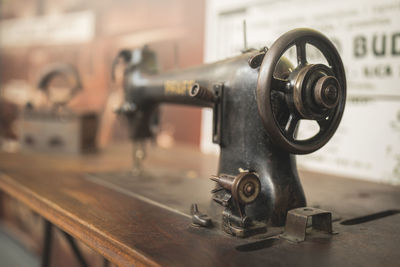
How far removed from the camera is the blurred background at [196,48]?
1641 mm

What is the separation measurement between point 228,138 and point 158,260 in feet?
1.33

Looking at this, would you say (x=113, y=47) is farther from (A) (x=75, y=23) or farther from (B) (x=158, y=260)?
(B) (x=158, y=260)

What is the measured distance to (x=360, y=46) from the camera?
1.70m

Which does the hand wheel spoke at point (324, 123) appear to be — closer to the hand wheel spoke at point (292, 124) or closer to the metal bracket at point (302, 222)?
the hand wheel spoke at point (292, 124)

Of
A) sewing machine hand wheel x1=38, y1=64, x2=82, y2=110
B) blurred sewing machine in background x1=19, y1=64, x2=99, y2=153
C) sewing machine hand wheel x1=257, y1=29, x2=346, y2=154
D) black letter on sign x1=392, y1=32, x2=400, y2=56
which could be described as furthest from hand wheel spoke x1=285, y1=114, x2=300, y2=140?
sewing machine hand wheel x1=38, y1=64, x2=82, y2=110

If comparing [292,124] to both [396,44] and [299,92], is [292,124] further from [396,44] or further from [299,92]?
[396,44]

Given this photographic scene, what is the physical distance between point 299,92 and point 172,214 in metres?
0.42

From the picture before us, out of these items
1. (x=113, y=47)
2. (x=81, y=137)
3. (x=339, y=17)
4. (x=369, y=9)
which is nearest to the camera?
(x=369, y=9)

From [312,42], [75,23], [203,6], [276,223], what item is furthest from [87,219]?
[75,23]

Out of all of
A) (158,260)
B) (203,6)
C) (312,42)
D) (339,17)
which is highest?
(203,6)

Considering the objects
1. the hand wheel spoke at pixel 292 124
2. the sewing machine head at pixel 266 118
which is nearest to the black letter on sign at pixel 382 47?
the sewing machine head at pixel 266 118

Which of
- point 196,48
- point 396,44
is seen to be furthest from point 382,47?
point 196,48

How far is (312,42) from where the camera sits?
0.91 meters

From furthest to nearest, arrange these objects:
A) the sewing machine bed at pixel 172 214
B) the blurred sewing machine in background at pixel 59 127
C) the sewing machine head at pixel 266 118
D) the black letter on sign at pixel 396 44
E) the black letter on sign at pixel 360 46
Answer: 1. the blurred sewing machine in background at pixel 59 127
2. the black letter on sign at pixel 360 46
3. the black letter on sign at pixel 396 44
4. the sewing machine head at pixel 266 118
5. the sewing machine bed at pixel 172 214
